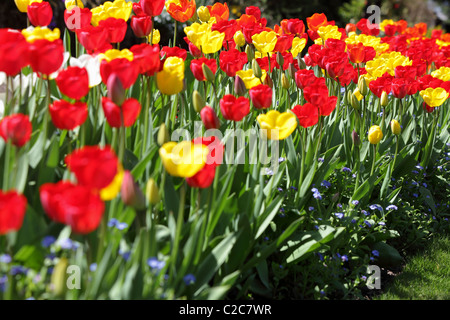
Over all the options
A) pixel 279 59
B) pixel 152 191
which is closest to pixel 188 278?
pixel 152 191

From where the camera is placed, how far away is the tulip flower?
139 inches

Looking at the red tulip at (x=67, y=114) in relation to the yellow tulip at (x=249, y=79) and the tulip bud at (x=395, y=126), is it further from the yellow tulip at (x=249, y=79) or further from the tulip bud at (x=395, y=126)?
the tulip bud at (x=395, y=126)

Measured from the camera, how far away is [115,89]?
198 cm

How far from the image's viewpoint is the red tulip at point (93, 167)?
1.40 metres

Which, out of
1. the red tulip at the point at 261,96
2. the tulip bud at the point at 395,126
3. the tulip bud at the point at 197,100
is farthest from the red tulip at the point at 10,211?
the tulip bud at the point at 395,126

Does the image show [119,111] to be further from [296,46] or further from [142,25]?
[296,46]

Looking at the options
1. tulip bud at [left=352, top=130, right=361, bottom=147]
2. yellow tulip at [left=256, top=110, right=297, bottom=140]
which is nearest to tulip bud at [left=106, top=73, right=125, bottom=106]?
yellow tulip at [left=256, top=110, right=297, bottom=140]

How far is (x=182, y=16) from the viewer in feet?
11.6

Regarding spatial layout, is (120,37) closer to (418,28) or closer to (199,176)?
(199,176)

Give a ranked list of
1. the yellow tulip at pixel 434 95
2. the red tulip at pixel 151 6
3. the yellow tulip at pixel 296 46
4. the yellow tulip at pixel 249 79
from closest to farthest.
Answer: the yellow tulip at pixel 249 79 < the red tulip at pixel 151 6 < the yellow tulip at pixel 434 95 < the yellow tulip at pixel 296 46

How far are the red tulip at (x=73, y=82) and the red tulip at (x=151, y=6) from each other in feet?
4.01
